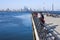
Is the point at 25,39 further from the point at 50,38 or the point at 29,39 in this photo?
the point at 50,38

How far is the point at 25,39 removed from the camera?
2525cm

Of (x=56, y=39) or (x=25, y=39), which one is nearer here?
(x=56, y=39)

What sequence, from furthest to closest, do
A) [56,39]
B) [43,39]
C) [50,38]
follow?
1. [50,38]
2. [56,39]
3. [43,39]

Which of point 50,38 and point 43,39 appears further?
point 50,38

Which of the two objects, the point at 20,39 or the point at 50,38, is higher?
the point at 50,38

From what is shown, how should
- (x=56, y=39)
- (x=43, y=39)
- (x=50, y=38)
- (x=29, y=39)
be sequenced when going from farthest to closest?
(x=29, y=39) → (x=50, y=38) → (x=56, y=39) → (x=43, y=39)

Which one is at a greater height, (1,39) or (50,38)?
(50,38)

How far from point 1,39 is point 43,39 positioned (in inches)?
753

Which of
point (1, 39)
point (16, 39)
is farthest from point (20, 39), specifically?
point (1, 39)

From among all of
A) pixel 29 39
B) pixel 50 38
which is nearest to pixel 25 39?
pixel 29 39

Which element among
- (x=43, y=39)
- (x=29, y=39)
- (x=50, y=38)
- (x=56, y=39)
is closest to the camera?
(x=43, y=39)

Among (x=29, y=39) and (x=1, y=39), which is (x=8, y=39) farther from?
(x=29, y=39)

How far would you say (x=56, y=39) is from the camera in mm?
8617

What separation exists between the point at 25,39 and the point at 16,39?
143 centimetres
